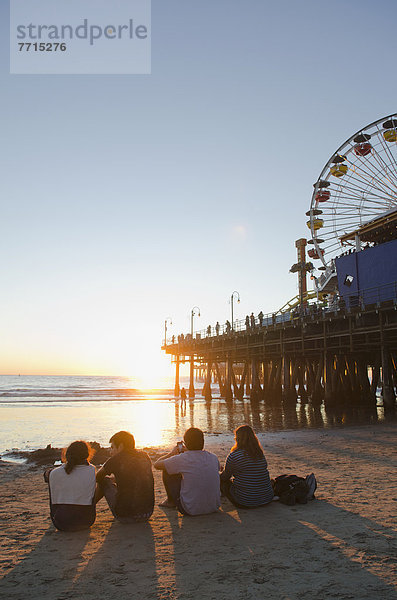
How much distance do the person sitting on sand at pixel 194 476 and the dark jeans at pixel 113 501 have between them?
1.70ft

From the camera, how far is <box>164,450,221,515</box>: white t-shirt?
5.46 meters

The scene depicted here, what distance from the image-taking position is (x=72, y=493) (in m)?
4.96

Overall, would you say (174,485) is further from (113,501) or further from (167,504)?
(113,501)

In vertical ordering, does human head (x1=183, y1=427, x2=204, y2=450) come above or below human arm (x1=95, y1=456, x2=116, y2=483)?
above

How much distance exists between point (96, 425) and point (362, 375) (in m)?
20.2

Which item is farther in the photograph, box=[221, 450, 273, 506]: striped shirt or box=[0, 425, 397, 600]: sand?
box=[221, 450, 273, 506]: striped shirt

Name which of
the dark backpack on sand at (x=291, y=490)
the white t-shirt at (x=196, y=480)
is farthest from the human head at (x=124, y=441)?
the dark backpack on sand at (x=291, y=490)

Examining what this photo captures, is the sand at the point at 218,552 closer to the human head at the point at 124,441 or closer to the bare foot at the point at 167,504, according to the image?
the bare foot at the point at 167,504

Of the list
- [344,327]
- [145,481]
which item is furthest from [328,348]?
[145,481]

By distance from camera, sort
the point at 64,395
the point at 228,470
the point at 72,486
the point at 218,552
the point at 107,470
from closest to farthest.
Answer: the point at 218,552
the point at 72,486
the point at 107,470
the point at 228,470
the point at 64,395

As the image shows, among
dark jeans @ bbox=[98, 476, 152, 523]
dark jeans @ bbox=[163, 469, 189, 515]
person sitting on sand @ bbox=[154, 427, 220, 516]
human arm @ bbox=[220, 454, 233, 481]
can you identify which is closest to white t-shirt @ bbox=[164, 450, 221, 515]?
person sitting on sand @ bbox=[154, 427, 220, 516]

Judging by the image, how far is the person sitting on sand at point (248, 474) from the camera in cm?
568

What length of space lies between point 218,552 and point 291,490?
2.08 meters

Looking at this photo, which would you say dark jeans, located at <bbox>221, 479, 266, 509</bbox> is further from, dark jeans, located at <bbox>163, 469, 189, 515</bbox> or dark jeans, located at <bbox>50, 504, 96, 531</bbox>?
dark jeans, located at <bbox>50, 504, 96, 531</bbox>
